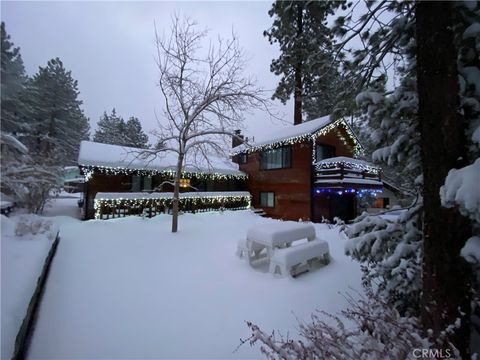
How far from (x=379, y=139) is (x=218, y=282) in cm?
475

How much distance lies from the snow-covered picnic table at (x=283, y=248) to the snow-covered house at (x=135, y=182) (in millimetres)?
6172

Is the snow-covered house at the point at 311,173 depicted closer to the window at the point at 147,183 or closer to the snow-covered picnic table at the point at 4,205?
the window at the point at 147,183

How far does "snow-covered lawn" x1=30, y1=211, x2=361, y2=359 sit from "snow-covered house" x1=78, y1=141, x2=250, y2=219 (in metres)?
5.79

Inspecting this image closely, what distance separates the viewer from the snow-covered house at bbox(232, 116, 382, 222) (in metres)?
15.5

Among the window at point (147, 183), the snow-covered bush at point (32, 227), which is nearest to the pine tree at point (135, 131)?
the window at point (147, 183)

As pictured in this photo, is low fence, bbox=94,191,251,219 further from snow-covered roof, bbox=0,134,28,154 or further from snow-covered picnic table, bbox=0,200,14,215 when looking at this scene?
snow-covered roof, bbox=0,134,28,154

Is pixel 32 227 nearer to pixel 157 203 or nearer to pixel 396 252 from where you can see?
pixel 157 203

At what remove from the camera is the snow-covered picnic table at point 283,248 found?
6.15 metres

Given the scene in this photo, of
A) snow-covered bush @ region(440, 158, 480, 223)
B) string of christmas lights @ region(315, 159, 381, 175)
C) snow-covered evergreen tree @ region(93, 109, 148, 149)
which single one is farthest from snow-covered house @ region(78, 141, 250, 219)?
snow-covered evergreen tree @ region(93, 109, 148, 149)

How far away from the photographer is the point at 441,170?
117 inches

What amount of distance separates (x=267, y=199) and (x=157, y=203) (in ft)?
28.1

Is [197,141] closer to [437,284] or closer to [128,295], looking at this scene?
[128,295]

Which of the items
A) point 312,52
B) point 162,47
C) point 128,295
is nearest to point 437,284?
point 312,52

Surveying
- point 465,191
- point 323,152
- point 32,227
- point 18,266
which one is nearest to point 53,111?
point 32,227
